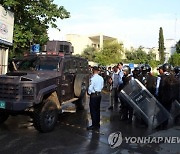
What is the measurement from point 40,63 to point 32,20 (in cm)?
764

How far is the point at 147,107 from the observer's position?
934 centimetres

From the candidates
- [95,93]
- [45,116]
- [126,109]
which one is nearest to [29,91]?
[45,116]

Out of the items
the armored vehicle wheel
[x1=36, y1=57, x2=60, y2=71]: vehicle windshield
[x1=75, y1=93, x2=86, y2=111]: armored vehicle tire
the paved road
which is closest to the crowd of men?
the paved road

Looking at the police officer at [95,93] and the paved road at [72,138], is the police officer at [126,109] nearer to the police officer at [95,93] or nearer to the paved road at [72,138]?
the paved road at [72,138]

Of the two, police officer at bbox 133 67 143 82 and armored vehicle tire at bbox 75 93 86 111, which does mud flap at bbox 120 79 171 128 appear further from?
armored vehicle tire at bbox 75 93 86 111

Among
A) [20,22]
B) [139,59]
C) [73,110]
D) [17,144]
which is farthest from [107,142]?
[139,59]

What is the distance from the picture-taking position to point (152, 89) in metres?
10.6

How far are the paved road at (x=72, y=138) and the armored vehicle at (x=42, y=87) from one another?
1.49 ft

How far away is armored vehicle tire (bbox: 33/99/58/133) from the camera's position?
8.52 m

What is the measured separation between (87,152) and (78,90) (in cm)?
446

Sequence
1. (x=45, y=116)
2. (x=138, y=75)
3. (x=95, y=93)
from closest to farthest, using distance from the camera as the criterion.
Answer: (x=45, y=116) < (x=95, y=93) < (x=138, y=75)

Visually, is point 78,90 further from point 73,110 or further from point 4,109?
point 4,109

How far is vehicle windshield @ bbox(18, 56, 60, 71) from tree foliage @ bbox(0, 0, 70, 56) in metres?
6.32

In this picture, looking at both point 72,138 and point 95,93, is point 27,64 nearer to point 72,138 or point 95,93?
point 95,93
